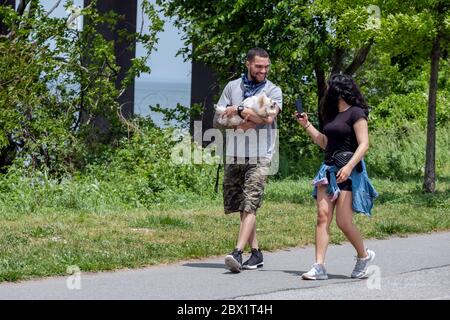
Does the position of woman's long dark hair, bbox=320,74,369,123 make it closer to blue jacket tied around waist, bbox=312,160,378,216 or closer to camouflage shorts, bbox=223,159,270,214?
blue jacket tied around waist, bbox=312,160,378,216

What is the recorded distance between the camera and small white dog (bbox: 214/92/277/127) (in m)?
9.07

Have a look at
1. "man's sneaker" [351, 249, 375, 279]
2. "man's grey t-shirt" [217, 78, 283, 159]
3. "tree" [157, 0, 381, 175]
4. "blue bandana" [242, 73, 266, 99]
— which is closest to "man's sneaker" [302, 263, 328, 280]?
"man's sneaker" [351, 249, 375, 279]

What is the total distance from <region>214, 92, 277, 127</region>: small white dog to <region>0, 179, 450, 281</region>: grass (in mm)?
1382

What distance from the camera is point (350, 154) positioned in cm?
876

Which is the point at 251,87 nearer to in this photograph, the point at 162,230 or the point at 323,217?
the point at 323,217

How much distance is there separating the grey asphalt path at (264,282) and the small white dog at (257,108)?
1.27 meters

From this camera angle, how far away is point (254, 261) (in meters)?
9.39

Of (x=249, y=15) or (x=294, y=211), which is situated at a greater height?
(x=249, y=15)

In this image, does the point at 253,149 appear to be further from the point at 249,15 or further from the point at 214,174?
the point at 249,15

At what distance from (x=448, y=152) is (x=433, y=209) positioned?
940cm
